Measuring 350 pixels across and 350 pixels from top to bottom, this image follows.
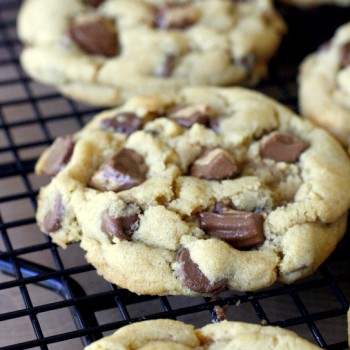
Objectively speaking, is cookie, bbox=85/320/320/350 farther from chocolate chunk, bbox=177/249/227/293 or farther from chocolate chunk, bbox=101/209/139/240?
chocolate chunk, bbox=101/209/139/240

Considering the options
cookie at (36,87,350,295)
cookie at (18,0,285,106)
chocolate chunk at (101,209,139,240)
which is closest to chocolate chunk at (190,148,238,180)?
cookie at (36,87,350,295)

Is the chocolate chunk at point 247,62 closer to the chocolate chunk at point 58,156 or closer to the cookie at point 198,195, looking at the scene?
the cookie at point 198,195

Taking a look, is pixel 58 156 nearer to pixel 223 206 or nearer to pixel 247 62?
pixel 223 206

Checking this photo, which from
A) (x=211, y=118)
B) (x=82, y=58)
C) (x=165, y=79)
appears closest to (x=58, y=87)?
(x=82, y=58)

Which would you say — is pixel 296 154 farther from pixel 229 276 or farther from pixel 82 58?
pixel 82 58

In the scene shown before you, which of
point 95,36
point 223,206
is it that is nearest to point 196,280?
point 223,206

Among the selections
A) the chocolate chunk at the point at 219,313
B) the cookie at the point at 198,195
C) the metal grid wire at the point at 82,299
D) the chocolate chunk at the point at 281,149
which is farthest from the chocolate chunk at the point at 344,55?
the chocolate chunk at the point at 219,313
